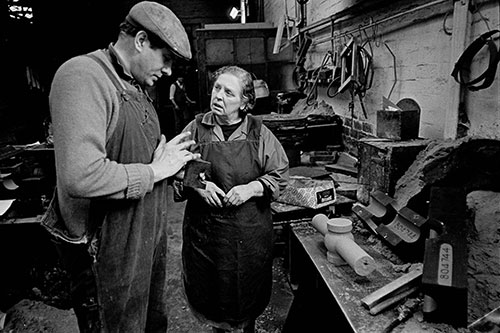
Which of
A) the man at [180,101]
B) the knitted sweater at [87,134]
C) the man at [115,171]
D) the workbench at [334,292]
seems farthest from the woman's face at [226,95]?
the man at [180,101]

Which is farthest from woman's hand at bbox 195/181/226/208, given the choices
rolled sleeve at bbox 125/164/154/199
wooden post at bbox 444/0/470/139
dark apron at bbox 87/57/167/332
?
wooden post at bbox 444/0/470/139

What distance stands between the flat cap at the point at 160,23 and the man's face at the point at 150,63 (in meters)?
0.04

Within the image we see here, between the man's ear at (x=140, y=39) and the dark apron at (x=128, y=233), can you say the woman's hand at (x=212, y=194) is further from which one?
the man's ear at (x=140, y=39)

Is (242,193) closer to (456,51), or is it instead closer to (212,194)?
(212,194)

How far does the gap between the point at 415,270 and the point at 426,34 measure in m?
1.54

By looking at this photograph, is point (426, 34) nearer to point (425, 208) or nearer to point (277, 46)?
point (425, 208)

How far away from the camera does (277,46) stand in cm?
539

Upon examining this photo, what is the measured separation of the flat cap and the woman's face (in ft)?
1.85

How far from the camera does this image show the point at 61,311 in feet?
9.16

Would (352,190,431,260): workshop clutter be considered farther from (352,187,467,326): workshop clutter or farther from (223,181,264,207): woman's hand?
(223,181,264,207): woman's hand

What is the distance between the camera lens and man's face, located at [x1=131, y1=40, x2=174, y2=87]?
1.33 meters

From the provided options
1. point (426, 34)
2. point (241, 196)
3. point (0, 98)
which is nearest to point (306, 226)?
point (241, 196)

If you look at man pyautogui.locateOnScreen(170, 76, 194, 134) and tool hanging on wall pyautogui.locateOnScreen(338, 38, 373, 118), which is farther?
man pyautogui.locateOnScreen(170, 76, 194, 134)

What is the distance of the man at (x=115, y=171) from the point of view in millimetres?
1146
